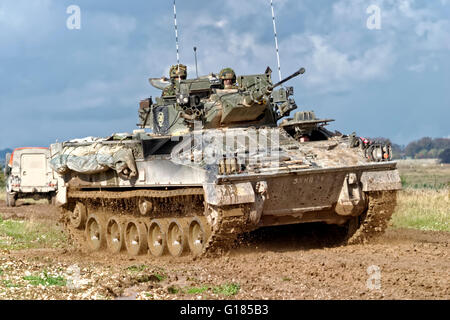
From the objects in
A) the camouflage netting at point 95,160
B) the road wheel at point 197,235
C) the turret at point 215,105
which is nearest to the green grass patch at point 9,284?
the road wheel at point 197,235

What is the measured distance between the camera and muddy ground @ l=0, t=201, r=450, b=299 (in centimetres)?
948

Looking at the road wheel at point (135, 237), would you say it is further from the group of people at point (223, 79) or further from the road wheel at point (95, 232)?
the group of people at point (223, 79)

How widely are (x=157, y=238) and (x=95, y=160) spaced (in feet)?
7.76

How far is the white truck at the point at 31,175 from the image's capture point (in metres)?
30.8

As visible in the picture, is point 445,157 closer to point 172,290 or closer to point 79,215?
point 79,215

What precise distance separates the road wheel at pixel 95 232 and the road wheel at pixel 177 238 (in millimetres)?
3011

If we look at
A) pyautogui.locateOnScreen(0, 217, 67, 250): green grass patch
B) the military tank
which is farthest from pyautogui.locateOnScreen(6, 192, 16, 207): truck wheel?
the military tank

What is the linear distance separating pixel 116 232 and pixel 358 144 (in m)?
5.83

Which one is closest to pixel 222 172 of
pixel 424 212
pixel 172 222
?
pixel 172 222

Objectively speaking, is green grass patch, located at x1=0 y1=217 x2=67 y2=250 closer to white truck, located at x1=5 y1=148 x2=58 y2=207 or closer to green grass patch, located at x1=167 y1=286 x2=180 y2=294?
white truck, located at x1=5 y1=148 x2=58 y2=207

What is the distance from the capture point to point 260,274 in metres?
11.2
